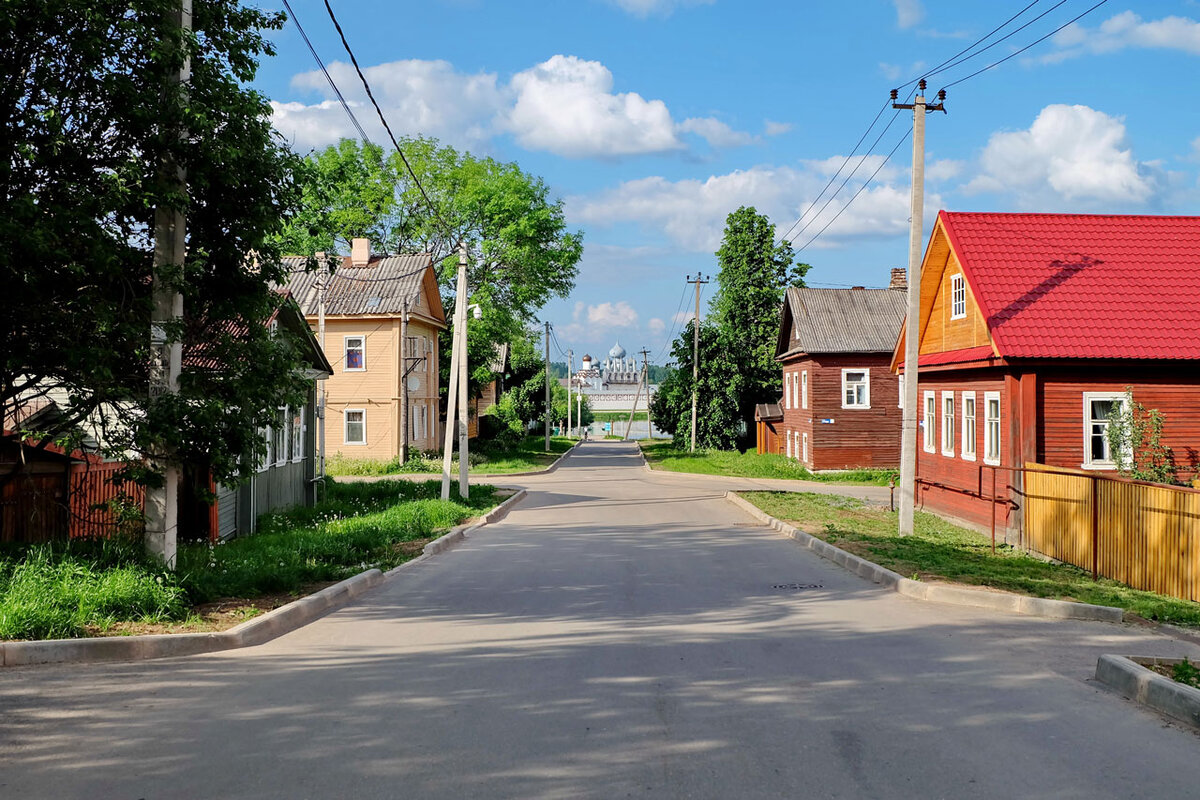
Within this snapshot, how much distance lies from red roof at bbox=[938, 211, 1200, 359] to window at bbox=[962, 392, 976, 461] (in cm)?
297

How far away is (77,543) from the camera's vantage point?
10391 millimetres

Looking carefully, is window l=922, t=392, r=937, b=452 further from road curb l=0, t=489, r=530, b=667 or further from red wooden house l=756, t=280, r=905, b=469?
road curb l=0, t=489, r=530, b=667

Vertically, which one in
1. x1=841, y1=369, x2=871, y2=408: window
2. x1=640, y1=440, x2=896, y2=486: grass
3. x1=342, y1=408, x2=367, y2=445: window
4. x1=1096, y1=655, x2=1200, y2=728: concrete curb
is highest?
x1=841, y1=369, x2=871, y2=408: window

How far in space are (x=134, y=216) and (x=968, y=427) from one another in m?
17.2

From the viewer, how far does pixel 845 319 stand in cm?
4303

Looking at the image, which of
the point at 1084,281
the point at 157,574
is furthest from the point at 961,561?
the point at 157,574

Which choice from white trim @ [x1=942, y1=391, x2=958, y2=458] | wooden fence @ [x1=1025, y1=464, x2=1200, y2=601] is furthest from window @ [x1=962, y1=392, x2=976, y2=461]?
wooden fence @ [x1=1025, y1=464, x2=1200, y2=601]

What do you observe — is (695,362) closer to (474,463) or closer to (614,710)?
(474,463)

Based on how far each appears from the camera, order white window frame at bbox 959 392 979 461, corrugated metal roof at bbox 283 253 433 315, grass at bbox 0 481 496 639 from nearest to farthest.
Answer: grass at bbox 0 481 496 639 → white window frame at bbox 959 392 979 461 → corrugated metal roof at bbox 283 253 433 315

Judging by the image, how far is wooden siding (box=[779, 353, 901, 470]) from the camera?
41812 mm

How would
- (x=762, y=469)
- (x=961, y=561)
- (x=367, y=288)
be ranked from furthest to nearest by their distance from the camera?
(x=367, y=288), (x=762, y=469), (x=961, y=561)

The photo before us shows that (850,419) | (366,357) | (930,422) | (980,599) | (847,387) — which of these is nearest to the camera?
(980,599)

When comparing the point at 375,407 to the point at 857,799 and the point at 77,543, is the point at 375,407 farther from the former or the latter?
the point at 857,799

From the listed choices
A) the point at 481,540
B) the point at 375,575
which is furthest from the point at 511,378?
the point at 375,575
